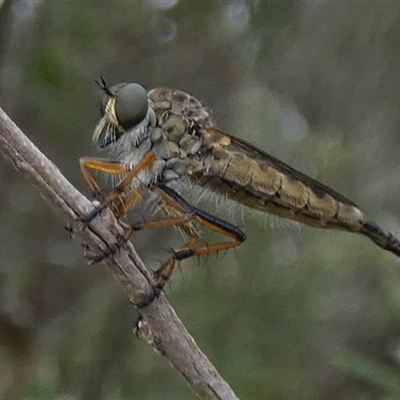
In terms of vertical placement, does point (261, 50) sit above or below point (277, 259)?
above

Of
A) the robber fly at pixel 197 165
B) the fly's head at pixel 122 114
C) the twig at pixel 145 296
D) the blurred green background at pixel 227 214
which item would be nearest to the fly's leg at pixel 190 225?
the robber fly at pixel 197 165

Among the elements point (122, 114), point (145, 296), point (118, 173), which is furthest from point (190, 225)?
point (145, 296)

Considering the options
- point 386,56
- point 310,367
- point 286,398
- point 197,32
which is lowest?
point 286,398

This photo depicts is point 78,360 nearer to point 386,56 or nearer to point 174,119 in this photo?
point 174,119

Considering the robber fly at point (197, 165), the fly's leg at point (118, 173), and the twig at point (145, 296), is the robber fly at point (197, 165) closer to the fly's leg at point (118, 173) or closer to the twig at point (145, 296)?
the fly's leg at point (118, 173)

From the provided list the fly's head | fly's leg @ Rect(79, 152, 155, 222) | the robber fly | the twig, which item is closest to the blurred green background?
the robber fly

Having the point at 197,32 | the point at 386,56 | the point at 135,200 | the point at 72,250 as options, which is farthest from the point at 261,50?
the point at 135,200

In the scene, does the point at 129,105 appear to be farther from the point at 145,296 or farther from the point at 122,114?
the point at 145,296

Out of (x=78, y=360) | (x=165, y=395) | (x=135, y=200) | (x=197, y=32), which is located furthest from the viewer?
(x=197, y=32)
